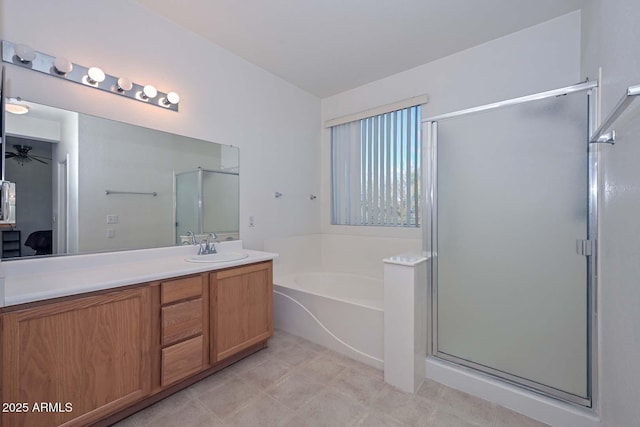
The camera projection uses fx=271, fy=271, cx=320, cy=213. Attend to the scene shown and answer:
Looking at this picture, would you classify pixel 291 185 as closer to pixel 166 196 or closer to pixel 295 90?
pixel 295 90

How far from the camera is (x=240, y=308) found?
195cm

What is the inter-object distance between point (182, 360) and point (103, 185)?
1.24 m

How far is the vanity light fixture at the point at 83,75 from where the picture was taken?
145cm

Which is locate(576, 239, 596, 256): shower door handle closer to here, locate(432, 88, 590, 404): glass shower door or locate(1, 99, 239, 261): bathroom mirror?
locate(432, 88, 590, 404): glass shower door

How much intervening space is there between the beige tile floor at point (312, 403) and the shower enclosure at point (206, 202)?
43.6 inches

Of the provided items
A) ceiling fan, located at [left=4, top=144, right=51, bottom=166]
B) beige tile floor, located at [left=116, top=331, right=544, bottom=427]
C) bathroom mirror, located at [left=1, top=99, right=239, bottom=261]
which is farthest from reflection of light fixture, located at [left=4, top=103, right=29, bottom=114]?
beige tile floor, located at [left=116, top=331, right=544, bottom=427]

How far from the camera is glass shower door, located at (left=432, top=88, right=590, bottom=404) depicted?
1.51 meters

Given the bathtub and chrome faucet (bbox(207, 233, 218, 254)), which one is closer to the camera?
the bathtub

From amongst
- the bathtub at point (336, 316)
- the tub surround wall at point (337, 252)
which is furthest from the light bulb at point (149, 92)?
the bathtub at point (336, 316)

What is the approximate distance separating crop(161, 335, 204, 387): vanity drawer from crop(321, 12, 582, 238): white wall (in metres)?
2.10

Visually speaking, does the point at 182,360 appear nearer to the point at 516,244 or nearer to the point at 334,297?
the point at 334,297

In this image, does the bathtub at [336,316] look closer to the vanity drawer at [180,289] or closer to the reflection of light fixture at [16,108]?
the vanity drawer at [180,289]

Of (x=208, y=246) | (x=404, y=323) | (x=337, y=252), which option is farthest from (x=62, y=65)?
(x=337, y=252)

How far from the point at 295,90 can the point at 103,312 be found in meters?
2.79
